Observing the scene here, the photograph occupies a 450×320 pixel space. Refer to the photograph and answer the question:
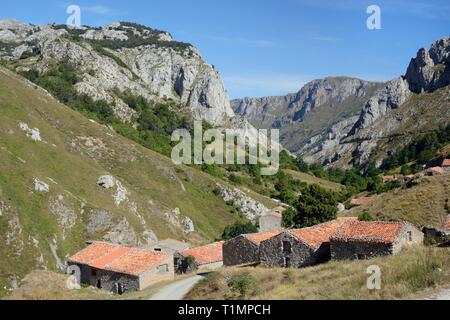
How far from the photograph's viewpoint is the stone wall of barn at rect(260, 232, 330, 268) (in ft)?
124

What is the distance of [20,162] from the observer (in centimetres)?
7475

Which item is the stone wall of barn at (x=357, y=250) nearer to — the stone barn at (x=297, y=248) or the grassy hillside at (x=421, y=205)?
the stone barn at (x=297, y=248)

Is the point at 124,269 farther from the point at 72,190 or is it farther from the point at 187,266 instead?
the point at 72,190

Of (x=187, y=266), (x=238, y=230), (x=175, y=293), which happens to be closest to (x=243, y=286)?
(x=175, y=293)

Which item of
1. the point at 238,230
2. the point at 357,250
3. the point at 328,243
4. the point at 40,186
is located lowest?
the point at 357,250

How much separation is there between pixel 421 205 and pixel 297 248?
23.4 meters

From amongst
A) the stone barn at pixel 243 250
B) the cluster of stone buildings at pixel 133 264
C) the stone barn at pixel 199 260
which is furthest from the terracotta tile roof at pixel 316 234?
the cluster of stone buildings at pixel 133 264

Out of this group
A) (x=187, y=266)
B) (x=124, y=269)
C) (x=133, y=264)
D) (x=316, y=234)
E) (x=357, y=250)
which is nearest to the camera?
(x=357, y=250)

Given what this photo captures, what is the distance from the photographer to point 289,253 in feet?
129

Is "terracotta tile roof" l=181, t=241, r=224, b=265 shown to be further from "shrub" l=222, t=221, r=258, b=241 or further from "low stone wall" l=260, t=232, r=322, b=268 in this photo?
"shrub" l=222, t=221, r=258, b=241

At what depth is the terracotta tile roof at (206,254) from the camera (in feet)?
175

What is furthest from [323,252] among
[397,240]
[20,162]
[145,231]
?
[20,162]

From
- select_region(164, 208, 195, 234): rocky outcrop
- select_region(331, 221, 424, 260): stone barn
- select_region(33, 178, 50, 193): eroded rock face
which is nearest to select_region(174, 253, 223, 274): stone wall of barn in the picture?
select_region(331, 221, 424, 260): stone barn
